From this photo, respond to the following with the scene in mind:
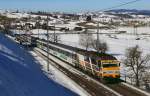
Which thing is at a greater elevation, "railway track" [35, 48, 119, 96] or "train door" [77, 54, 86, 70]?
"train door" [77, 54, 86, 70]

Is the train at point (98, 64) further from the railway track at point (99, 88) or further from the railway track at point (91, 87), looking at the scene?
the railway track at point (91, 87)

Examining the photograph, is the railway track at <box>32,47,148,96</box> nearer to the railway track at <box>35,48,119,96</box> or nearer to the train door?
the railway track at <box>35,48,119,96</box>

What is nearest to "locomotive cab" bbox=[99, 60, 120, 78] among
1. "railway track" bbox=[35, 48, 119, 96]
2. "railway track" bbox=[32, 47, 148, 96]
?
"railway track" bbox=[32, 47, 148, 96]

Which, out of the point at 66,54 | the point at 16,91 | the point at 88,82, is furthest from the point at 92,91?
the point at 66,54

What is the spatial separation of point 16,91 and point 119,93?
17.7 meters

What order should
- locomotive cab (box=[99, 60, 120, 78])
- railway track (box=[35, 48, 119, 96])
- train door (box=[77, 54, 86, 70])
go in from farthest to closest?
train door (box=[77, 54, 86, 70]) → locomotive cab (box=[99, 60, 120, 78]) → railway track (box=[35, 48, 119, 96])

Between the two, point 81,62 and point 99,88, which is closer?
point 99,88

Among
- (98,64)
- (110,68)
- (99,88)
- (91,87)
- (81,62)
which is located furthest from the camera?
(81,62)

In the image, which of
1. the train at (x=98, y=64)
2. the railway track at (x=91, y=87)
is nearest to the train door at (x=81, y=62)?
the train at (x=98, y=64)

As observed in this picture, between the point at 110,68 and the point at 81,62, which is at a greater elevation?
the point at 110,68

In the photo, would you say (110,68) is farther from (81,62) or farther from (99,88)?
(81,62)

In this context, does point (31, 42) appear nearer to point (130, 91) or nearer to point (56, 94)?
point (130, 91)

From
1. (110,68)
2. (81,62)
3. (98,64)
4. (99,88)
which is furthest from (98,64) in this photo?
(81,62)

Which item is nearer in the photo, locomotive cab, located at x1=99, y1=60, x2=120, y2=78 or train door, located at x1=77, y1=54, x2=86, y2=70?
locomotive cab, located at x1=99, y1=60, x2=120, y2=78
